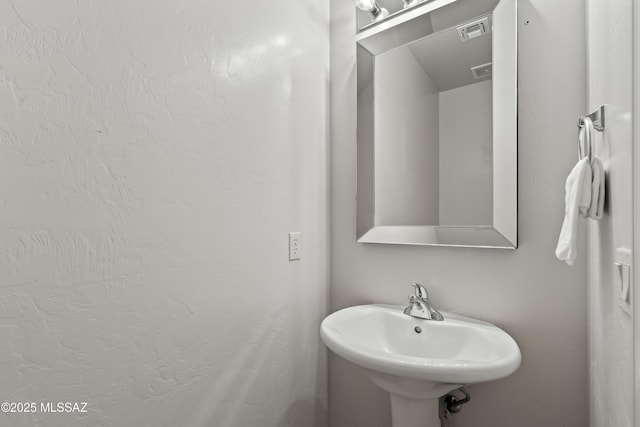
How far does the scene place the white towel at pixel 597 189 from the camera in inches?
27.1

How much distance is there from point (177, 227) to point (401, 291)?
0.85 metres

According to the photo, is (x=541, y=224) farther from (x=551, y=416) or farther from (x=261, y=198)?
(x=261, y=198)

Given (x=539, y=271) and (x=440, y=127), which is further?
(x=440, y=127)

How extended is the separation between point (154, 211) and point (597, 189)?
1.03m

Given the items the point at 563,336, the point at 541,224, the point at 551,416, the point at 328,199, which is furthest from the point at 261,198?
the point at 551,416

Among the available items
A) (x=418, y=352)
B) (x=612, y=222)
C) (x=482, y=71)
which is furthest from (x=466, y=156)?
(x=418, y=352)

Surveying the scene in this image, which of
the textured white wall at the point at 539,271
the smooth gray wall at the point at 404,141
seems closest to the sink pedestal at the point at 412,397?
the textured white wall at the point at 539,271

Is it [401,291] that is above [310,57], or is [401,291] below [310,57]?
below

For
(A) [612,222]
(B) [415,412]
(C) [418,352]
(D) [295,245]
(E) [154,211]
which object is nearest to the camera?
(A) [612,222]

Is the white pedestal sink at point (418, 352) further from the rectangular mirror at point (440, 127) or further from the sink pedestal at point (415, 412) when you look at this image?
the rectangular mirror at point (440, 127)

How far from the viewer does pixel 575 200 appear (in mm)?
693

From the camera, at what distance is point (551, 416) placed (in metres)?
0.97

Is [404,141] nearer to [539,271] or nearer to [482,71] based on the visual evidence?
[482,71]

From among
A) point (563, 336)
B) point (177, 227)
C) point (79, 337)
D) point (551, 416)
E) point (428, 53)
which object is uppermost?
point (428, 53)
